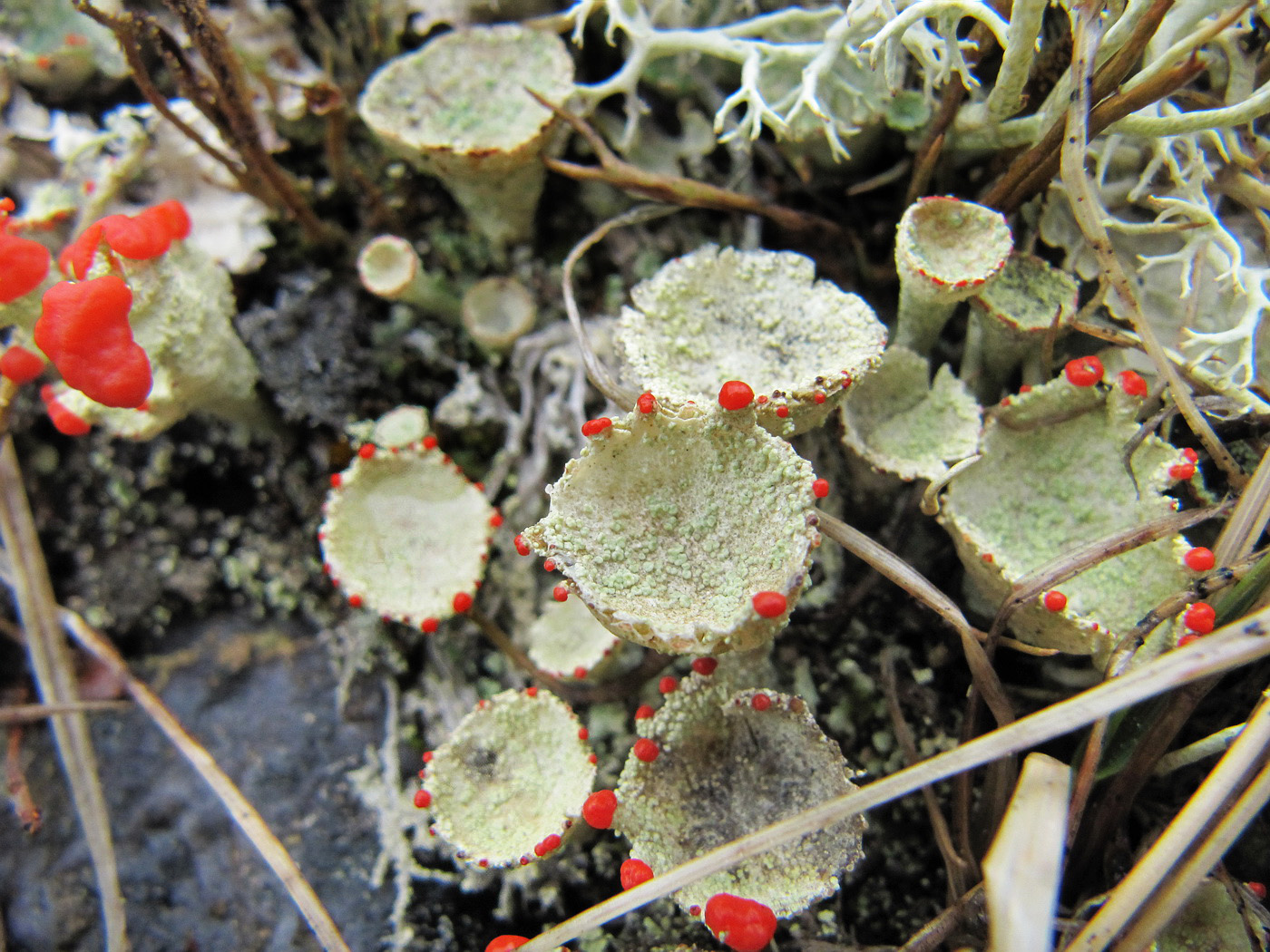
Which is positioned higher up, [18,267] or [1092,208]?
[1092,208]

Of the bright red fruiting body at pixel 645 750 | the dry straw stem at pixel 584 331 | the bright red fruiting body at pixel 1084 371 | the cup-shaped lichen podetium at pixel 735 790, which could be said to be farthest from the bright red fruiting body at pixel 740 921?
the bright red fruiting body at pixel 1084 371

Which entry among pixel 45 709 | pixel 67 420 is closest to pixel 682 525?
pixel 67 420

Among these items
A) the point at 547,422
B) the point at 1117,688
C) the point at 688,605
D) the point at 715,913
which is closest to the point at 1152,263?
the point at 1117,688

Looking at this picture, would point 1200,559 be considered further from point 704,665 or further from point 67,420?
point 67,420

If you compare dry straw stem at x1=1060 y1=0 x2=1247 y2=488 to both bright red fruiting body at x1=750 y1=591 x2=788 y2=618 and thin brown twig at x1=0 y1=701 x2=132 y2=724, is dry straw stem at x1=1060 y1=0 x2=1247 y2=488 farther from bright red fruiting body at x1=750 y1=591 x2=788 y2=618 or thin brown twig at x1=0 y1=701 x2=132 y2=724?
thin brown twig at x1=0 y1=701 x2=132 y2=724

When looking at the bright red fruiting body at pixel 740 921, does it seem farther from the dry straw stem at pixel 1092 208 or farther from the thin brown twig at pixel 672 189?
the thin brown twig at pixel 672 189
